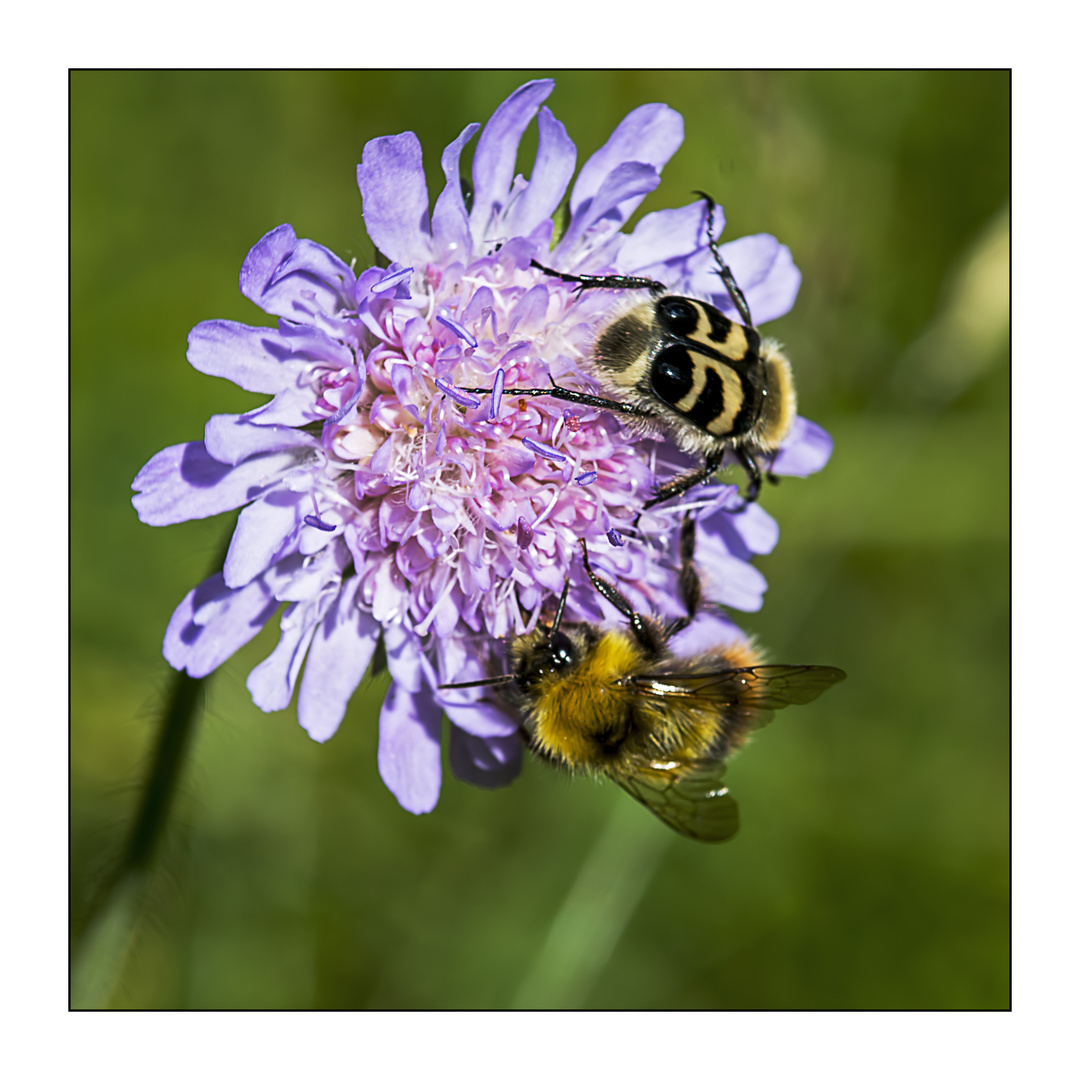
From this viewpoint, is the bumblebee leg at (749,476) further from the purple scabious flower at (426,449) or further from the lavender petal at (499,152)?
the lavender petal at (499,152)

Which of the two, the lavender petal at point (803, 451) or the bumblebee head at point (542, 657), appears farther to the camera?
the lavender petal at point (803, 451)

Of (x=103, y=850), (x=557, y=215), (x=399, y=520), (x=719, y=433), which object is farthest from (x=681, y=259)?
(x=103, y=850)

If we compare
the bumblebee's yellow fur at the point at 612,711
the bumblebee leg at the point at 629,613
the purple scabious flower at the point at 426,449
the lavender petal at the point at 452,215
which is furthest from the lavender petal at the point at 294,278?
the bumblebee's yellow fur at the point at 612,711

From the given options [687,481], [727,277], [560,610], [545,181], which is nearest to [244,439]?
[560,610]

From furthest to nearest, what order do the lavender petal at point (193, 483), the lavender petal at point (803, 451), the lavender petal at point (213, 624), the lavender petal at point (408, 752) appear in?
1. the lavender petal at point (803, 451)
2. the lavender petal at point (408, 752)
3. the lavender petal at point (213, 624)
4. the lavender petal at point (193, 483)

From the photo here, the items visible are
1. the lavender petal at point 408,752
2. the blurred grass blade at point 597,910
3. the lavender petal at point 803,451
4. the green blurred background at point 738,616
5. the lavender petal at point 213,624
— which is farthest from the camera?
the green blurred background at point 738,616

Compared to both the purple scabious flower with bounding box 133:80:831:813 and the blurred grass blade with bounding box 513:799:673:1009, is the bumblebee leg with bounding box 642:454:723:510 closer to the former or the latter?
the purple scabious flower with bounding box 133:80:831:813
